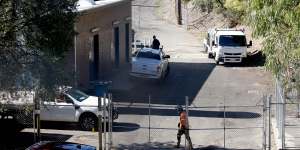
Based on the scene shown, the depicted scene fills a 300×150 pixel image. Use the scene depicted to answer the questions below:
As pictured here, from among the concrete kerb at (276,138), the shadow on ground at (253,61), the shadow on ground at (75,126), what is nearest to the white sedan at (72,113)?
the shadow on ground at (75,126)

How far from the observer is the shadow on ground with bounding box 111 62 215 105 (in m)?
32.9

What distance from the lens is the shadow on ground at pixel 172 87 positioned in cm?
3294

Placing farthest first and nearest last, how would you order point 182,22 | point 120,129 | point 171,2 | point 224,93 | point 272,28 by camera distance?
point 171,2
point 182,22
point 224,93
point 120,129
point 272,28

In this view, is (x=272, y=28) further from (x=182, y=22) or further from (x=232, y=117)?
(x=182, y=22)

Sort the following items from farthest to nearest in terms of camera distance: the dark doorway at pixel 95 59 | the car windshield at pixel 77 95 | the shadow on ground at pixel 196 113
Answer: the dark doorway at pixel 95 59
the shadow on ground at pixel 196 113
the car windshield at pixel 77 95

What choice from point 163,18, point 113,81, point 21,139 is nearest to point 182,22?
point 163,18

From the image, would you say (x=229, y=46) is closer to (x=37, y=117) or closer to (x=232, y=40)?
(x=232, y=40)

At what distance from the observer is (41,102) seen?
70.5 ft

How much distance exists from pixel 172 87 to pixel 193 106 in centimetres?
642

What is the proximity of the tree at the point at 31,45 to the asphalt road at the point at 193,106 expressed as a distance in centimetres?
523

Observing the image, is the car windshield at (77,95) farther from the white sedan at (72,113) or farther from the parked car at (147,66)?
the parked car at (147,66)

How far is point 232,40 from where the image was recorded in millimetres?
46625

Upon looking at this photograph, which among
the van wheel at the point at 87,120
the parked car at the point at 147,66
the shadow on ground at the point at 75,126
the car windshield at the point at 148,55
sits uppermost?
the car windshield at the point at 148,55

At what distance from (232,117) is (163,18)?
152 ft
